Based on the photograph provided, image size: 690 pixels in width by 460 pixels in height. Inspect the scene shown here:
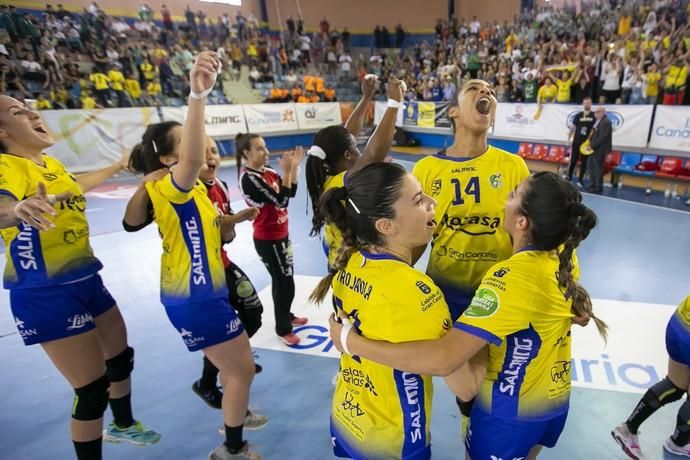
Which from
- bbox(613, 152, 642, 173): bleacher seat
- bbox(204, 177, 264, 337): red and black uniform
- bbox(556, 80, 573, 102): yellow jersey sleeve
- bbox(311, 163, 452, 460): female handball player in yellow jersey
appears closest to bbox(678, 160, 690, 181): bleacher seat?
bbox(613, 152, 642, 173): bleacher seat

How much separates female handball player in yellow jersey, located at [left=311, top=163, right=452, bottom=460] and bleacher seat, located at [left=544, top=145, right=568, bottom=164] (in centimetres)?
1047

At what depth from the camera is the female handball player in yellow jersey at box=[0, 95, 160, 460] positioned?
2049 mm

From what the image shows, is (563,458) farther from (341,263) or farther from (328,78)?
(328,78)

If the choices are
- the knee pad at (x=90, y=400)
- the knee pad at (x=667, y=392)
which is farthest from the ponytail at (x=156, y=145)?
the knee pad at (x=667, y=392)

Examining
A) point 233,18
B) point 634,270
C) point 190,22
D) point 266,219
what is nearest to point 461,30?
point 233,18

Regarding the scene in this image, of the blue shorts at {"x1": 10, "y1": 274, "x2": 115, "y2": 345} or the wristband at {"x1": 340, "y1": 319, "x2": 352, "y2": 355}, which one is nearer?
the wristband at {"x1": 340, "y1": 319, "x2": 352, "y2": 355}

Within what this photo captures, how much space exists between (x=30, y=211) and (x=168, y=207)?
1.80ft

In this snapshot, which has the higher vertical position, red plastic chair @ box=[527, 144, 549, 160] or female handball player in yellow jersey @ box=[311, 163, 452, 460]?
female handball player in yellow jersey @ box=[311, 163, 452, 460]

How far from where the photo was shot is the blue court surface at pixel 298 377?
2652mm

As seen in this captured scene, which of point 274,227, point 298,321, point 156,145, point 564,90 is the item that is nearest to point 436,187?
point 156,145

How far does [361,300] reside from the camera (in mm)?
1396

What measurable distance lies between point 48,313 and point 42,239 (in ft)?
1.20

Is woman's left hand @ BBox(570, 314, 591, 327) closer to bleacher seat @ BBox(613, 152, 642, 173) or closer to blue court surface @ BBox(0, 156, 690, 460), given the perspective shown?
blue court surface @ BBox(0, 156, 690, 460)

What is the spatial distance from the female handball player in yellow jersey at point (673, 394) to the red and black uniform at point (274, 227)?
99.5 inches
